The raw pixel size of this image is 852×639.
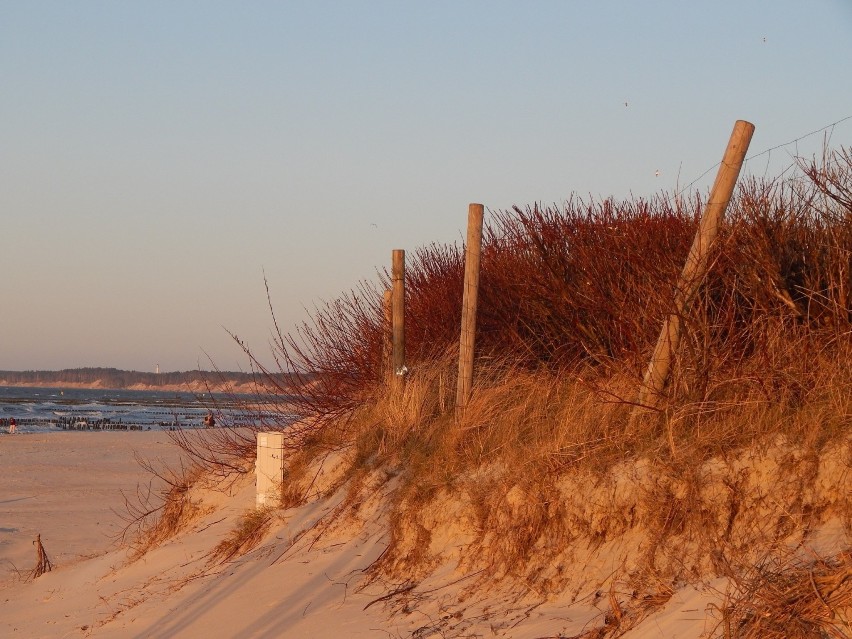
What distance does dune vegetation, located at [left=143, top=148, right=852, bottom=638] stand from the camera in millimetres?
4512

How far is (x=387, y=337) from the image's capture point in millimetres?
9062

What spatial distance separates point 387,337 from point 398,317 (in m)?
0.73

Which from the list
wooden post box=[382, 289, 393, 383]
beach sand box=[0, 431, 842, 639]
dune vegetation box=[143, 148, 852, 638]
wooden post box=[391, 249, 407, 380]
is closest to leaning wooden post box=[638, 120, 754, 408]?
dune vegetation box=[143, 148, 852, 638]

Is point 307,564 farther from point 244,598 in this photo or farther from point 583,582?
point 583,582

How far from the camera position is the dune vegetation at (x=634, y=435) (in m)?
4.51

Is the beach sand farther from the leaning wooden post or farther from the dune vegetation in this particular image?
the leaning wooden post

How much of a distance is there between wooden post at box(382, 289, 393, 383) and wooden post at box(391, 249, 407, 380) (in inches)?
5.8

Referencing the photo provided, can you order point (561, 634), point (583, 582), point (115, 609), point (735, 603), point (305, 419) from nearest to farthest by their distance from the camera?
point (735, 603) < point (561, 634) < point (583, 582) < point (115, 609) < point (305, 419)

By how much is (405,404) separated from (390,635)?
2801mm

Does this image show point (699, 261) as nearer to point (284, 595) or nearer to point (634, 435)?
point (634, 435)

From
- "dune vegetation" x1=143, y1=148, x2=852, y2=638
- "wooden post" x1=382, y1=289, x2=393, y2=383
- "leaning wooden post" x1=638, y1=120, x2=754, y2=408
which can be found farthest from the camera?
"wooden post" x1=382, y1=289, x2=393, y2=383

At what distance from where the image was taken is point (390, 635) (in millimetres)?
4969

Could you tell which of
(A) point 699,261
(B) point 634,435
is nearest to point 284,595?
(B) point 634,435

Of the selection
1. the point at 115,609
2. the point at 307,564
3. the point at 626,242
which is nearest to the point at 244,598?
the point at 307,564
